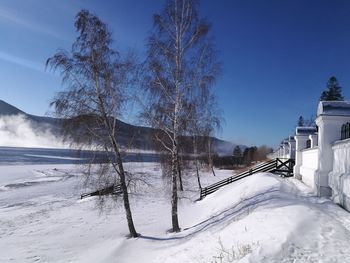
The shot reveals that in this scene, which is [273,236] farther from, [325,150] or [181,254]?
[325,150]

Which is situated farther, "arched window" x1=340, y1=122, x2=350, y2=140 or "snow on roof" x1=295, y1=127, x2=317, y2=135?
"snow on roof" x1=295, y1=127, x2=317, y2=135

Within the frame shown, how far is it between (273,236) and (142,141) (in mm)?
8606

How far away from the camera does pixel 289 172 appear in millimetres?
22516

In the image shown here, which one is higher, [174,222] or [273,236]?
[273,236]

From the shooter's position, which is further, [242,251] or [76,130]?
[76,130]

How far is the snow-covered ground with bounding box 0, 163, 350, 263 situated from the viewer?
6.04 m

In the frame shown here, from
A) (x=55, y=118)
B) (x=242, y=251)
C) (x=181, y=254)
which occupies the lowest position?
(x=181, y=254)

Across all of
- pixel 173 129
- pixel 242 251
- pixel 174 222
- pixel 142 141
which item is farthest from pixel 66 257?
pixel 242 251

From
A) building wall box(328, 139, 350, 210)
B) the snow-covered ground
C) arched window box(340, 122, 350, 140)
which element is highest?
arched window box(340, 122, 350, 140)

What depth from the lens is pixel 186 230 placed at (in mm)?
13227

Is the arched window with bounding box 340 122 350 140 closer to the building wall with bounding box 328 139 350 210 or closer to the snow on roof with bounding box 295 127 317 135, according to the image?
the building wall with bounding box 328 139 350 210

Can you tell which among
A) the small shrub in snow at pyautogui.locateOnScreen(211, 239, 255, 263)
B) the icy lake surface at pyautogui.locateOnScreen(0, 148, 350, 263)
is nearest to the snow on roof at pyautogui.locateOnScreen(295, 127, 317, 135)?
the icy lake surface at pyautogui.locateOnScreen(0, 148, 350, 263)

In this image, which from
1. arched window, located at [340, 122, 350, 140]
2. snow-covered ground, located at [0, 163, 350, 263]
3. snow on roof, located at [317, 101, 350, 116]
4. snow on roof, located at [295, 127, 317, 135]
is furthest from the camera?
snow on roof, located at [295, 127, 317, 135]

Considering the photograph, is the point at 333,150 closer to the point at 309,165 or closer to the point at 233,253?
the point at 309,165
